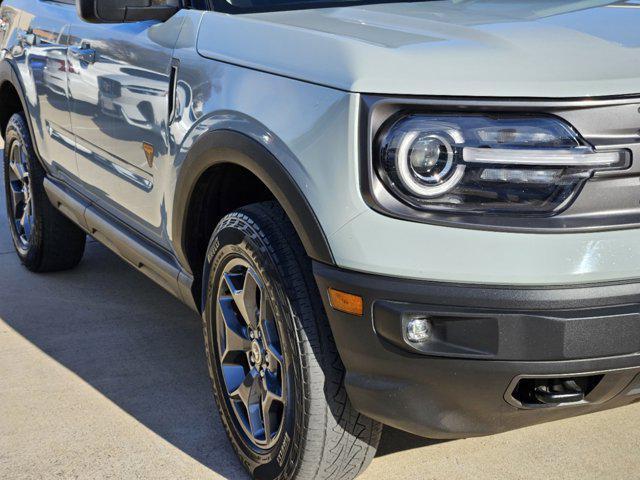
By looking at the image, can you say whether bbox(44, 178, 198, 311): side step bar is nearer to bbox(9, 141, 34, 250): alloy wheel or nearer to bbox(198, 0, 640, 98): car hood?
bbox(9, 141, 34, 250): alloy wheel

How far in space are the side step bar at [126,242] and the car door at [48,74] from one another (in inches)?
4.2

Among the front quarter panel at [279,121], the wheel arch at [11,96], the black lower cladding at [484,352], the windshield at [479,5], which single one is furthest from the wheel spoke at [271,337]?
the wheel arch at [11,96]

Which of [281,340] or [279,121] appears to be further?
[281,340]

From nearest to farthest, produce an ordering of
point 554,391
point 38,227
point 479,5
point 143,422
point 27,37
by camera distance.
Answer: point 554,391 → point 479,5 → point 143,422 → point 27,37 → point 38,227

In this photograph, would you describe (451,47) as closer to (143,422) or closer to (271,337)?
(271,337)

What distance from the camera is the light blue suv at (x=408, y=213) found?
6.95ft

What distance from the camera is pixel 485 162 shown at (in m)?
2.15

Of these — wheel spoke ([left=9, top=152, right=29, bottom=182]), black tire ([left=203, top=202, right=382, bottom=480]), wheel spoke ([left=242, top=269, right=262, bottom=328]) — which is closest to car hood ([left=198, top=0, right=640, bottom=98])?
black tire ([left=203, top=202, right=382, bottom=480])

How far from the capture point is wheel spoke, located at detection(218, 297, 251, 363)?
2.89 m

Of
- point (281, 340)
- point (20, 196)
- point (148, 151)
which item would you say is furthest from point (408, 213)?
point (20, 196)

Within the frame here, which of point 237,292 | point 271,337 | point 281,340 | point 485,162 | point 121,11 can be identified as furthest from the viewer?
point 121,11

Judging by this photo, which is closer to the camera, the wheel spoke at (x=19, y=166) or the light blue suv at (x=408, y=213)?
the light blue suv at (x=408, y=213)

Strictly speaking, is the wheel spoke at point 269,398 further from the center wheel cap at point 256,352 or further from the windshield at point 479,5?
the windshield at point 479,5

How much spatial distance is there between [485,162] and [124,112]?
1.62m
